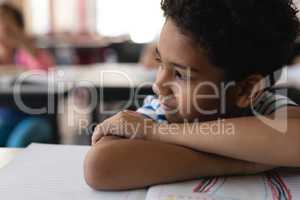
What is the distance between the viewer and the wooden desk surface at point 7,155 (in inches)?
28.5

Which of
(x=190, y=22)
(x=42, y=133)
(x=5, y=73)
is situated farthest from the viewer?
(x=5, y=73)

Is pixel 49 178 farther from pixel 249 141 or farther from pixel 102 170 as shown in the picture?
pixel 249 141

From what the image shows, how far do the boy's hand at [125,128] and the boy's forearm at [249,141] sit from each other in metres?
0.05

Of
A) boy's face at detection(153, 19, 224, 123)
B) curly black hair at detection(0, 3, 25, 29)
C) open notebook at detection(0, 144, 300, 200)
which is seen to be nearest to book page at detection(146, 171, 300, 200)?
open notebook at detection(0, 144, 300, 200)

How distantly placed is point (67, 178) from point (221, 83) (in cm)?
30

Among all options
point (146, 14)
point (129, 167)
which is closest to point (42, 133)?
point (129, 167)

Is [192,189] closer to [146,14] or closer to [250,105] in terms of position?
[250,105]

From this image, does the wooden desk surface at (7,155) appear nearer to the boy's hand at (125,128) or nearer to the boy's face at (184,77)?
the boy's hand at (125,128)

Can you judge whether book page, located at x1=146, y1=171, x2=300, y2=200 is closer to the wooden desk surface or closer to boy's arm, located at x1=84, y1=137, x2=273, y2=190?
boy's arm, located at x1=84, y1=137, x2=273, y2=190

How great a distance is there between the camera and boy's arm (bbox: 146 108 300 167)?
1.99 ft

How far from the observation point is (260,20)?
26.1 inches

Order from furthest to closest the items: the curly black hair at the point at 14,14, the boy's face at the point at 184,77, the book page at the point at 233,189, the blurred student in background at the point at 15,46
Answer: the curly black hair at the point at 14,14, the blurred student in background at the point at 15,46, the boy's face at the point at 184,77, the book page at the point at 233,189

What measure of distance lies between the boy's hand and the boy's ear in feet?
0.60

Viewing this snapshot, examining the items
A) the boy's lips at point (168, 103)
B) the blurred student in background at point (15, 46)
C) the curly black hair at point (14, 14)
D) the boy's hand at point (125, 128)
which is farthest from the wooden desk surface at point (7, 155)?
the curly black hair at point (14, 14)
